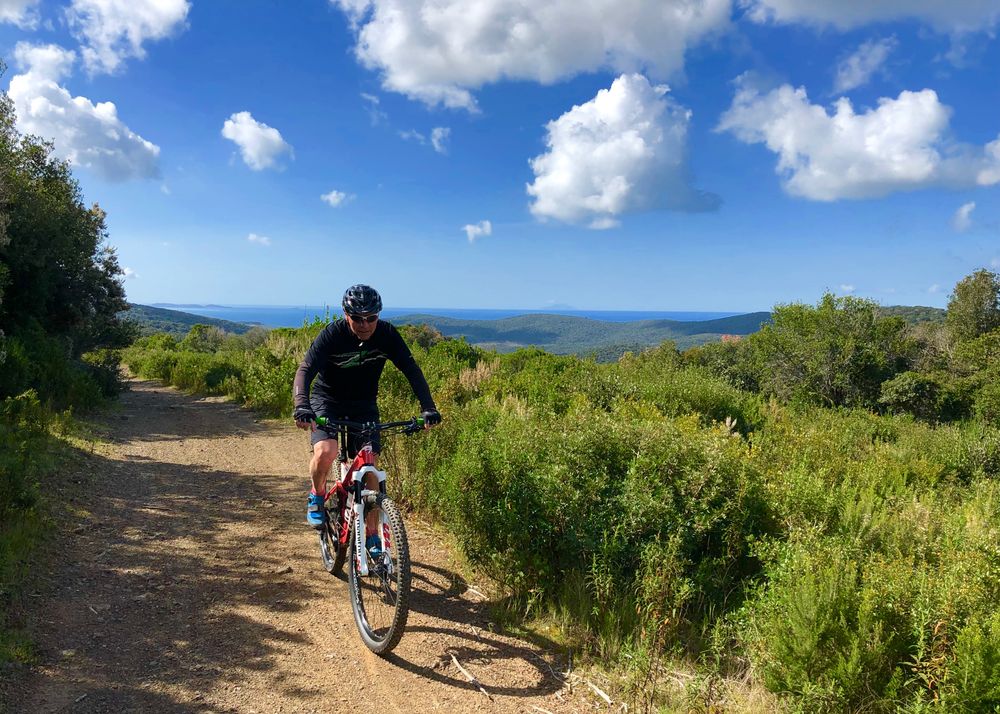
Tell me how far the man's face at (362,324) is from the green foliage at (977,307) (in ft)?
178

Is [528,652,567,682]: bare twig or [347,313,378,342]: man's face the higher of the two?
[347,313,378,342]: man's face

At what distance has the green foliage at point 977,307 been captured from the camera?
45094mm

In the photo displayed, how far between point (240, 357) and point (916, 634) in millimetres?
21202

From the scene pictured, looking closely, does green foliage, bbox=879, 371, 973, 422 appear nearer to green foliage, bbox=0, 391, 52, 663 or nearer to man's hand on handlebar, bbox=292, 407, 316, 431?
man's hand on handlebar, bbox=292, 407, 316, 431

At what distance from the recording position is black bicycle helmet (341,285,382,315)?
14.4 ft

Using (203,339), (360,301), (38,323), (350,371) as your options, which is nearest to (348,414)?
(350,371)

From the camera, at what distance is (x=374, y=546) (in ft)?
13.4

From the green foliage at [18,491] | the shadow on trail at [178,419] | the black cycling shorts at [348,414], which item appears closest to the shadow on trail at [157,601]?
the green foliage at [18,491]

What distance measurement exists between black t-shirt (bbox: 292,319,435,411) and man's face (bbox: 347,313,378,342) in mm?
79

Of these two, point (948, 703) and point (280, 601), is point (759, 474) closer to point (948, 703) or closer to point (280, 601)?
point (948, 703)

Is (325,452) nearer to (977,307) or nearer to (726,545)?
(726,545)

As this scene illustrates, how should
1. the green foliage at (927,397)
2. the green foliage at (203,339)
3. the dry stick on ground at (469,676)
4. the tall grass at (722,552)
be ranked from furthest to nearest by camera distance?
the green foliage at (203,339) < the green foliage at (927,397) < the dry stick on ground at (469,676) < the tall grass at (722,552)

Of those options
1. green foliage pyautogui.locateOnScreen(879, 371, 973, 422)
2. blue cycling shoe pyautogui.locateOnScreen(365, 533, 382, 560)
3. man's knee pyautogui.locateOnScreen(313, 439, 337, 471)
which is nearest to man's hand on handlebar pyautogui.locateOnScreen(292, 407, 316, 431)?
man's knee pyautogui.locateOnScreen(313, 439, 337, 471)

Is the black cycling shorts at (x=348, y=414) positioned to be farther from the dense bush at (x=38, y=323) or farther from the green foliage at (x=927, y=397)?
the green foliage at (x=927, y=397)
